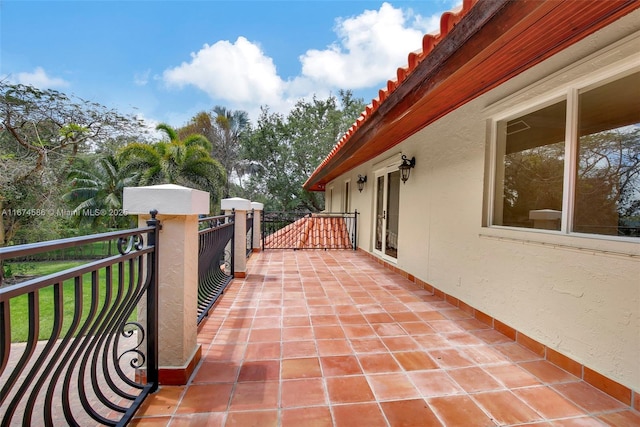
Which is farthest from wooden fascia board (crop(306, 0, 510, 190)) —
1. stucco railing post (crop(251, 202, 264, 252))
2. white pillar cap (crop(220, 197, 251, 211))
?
stucco railing post (crop(251, 202, 264, 252))

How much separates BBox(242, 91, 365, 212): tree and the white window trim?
17427 mm

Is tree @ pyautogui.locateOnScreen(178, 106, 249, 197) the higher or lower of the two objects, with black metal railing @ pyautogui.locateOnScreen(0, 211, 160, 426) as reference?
higher

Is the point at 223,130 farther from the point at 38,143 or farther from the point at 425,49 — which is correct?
the point at 425,49

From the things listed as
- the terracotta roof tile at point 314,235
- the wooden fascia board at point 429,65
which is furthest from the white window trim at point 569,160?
the terracotta roof tile at point 314,235

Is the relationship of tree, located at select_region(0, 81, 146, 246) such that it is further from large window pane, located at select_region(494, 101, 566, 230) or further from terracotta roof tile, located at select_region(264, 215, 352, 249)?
large window pane, located at select_region(494, 101, 566, 230)

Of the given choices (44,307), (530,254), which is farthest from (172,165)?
(530,254)

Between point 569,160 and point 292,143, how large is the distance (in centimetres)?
1945

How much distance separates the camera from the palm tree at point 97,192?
14688 millimetres

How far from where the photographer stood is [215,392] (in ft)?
6.75

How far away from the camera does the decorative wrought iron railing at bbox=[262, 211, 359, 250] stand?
8.84 metres

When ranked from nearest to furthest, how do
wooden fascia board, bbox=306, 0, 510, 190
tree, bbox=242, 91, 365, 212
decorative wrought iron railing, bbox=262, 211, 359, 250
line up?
1. wooden fascia board, bbox=306, 0, 510, 190
2. decorative wrought iron railing, bbox=262, 211, 359, 250
3. tree, bbox=242, 91, 365, 212

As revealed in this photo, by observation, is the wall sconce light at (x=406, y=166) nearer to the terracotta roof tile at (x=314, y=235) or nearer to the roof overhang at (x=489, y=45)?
the roof overhang at (x=489, y=45)

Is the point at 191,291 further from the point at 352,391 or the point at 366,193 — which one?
the point at 366,193

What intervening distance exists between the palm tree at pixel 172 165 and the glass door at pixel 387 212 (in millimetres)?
8670
